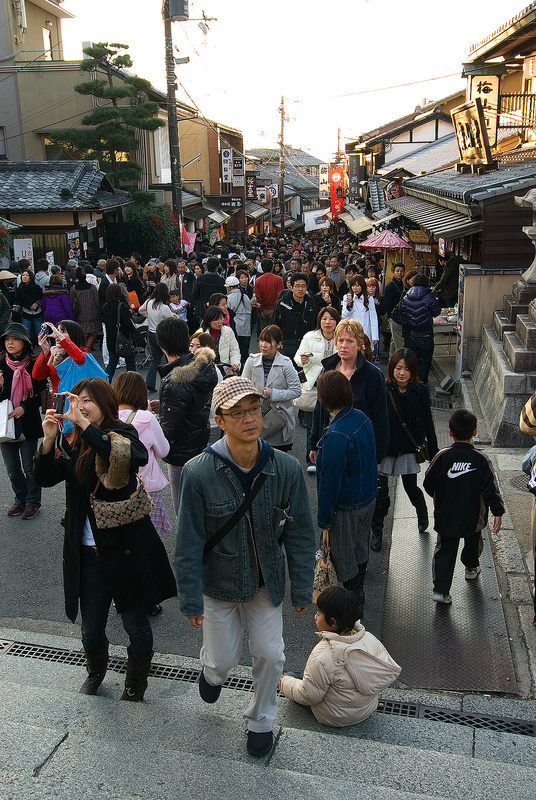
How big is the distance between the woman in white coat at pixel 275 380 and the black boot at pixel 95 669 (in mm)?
3059

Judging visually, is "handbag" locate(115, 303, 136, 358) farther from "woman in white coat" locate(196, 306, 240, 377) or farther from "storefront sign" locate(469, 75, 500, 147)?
"storefront sign" locate(469, 75, 500, 147)

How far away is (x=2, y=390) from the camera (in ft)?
19.8

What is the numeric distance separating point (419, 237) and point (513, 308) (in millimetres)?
8048

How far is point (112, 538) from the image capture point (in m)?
3.48

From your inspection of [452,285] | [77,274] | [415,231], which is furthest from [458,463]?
[415,231]

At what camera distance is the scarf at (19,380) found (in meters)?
6.08

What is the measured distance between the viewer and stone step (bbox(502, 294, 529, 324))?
8.64m

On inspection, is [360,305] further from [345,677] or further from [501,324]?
[345,677]

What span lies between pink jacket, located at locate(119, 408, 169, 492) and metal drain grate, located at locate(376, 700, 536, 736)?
82.4 inches

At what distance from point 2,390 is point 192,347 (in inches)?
67.5

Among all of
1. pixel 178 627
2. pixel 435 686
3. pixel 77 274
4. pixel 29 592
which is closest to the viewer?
pixel 435 686

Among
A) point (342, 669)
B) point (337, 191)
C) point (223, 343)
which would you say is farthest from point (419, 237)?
point (337, 191)

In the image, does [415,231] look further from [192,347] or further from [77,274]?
[192,347]

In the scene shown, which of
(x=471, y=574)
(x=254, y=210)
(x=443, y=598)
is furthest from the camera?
(x=254, y=210)
